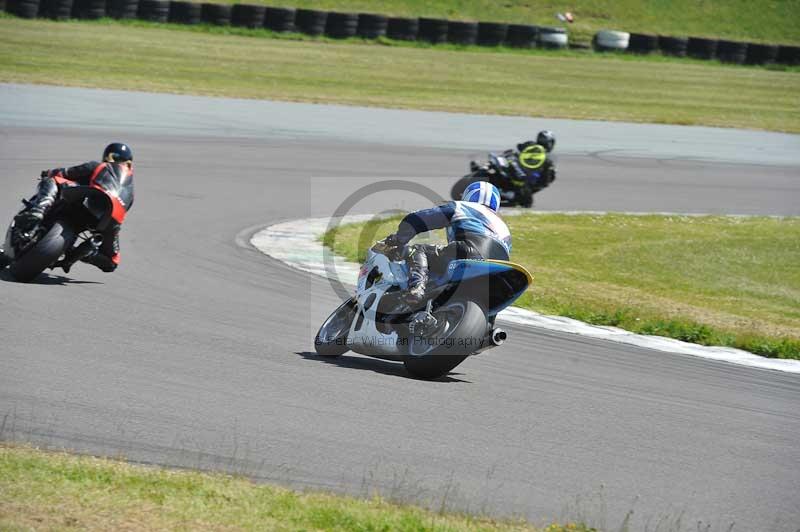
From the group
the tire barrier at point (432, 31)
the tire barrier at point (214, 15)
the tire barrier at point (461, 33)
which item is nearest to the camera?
the tire barrier at point (214, 15)

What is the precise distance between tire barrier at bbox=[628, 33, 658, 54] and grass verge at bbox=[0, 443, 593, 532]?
4146 cm

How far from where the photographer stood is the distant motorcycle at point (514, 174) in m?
18.2

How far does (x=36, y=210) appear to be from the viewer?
1011 centimetres

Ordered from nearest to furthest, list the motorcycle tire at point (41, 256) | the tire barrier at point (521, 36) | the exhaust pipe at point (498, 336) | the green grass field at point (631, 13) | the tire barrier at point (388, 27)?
1. the exhaust pipe at point (498, 336)
2. the motorcycle tire at point (41, 256)
3. the tire barrier at point (388, 27)
4. the tire barrier at point (521, 36)
5. the green grass field at point (631, 13)

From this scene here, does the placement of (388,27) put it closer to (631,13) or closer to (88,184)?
(631,13)

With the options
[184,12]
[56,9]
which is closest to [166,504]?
[56,9]

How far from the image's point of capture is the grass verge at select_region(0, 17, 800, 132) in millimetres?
28422

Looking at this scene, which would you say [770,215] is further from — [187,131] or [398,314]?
[398,314]

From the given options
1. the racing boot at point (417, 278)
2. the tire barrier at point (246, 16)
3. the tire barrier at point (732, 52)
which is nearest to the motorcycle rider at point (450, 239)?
the racing boot at point (417, 278)

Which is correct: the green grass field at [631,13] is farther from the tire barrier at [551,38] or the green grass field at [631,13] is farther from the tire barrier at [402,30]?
the tire barrier at [402,30]

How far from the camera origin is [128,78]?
2761 centimetres

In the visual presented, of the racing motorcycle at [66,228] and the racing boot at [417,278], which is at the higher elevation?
the racing boot at [417,278]

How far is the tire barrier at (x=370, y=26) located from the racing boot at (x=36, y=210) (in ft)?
101

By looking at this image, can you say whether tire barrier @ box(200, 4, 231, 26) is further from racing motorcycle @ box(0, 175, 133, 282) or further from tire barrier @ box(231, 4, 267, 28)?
racing motorcycle @ box(0, 175, 133, 282)
